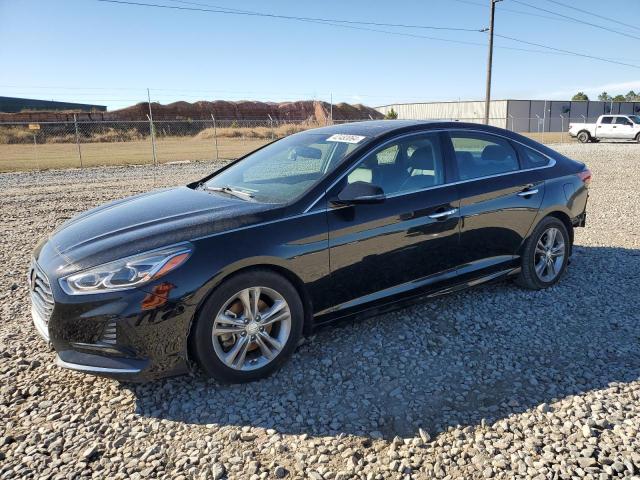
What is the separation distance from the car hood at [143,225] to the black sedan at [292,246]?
0.01 m

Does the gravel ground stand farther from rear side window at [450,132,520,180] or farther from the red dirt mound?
the red dirt mound

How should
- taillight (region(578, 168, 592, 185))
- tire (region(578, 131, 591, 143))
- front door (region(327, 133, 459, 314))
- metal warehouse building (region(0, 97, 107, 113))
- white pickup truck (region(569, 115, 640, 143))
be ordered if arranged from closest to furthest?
1. front door (region(327, 133, 459, 314))
2. taillight (region(578, 168, 592, 185))
3. white pickup truck (region(569, 115, 640, 143))
4. tire (region(578, 131, 591, 143))
5. metal warehouse building (region(0, 97, 107, 113))

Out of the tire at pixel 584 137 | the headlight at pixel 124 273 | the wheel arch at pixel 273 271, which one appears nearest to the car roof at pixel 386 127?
the wheel arch at pixel 273 271

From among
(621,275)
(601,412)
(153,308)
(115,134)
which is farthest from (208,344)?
(115,134)

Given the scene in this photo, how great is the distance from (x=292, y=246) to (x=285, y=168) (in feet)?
3.79

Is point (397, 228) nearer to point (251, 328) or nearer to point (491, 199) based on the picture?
point (491, 199)

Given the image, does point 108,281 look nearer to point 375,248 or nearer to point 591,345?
point 375,248

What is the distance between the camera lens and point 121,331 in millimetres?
2820

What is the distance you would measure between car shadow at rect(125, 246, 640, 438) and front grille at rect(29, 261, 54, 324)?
0.72 meters

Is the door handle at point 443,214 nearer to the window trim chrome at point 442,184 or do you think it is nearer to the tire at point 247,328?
the window trim chrome at point 442,184

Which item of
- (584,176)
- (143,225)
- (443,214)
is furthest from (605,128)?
(143,225)

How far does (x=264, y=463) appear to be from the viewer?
101 inches

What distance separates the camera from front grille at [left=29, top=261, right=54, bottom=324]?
2.99 metres

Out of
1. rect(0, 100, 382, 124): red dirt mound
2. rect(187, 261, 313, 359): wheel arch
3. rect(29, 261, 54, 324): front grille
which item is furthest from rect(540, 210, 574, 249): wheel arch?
rect(0, 100, 382, 124): red dirt mound
